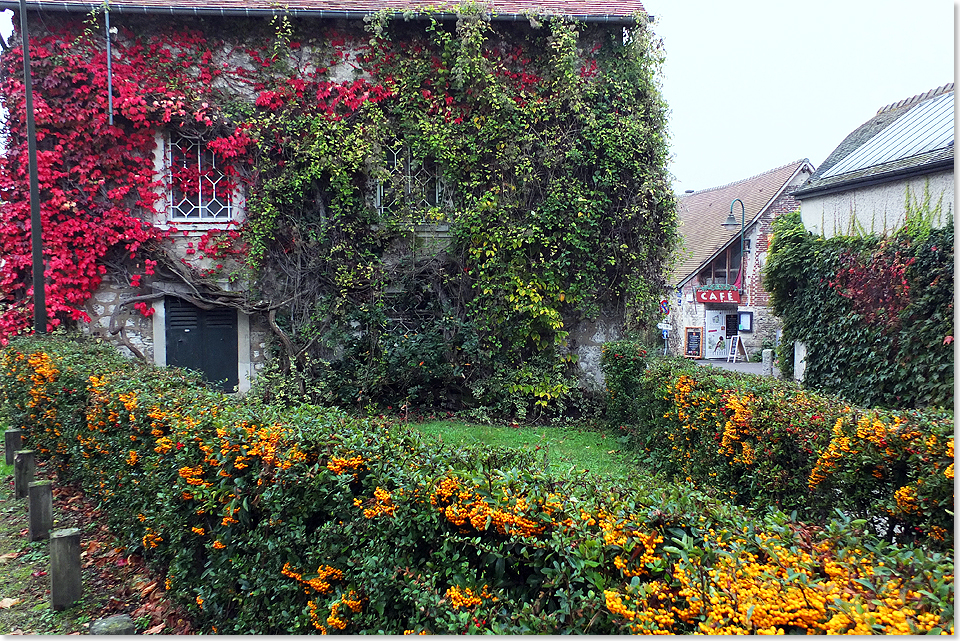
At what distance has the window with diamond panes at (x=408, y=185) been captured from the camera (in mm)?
10750

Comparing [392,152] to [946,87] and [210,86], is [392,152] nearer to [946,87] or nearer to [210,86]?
[210,86]

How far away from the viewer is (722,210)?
1236 inches

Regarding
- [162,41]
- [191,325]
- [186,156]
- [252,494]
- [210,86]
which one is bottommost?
[252,494]

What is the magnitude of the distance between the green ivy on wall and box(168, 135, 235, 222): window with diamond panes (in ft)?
30.6

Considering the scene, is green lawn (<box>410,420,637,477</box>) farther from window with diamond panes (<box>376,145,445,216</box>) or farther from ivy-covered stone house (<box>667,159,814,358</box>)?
ivy-covered stone house (<box>667,159,814,358</box>)

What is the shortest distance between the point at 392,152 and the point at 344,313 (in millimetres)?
2862

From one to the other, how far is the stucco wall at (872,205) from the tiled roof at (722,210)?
1407 cm

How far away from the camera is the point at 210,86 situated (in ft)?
34.2

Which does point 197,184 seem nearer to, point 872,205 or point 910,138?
point 872,205

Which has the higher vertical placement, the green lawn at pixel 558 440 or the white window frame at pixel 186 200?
the white window frame at pixel 186 200

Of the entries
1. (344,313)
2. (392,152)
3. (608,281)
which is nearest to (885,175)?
(608,281)

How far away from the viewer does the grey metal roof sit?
9727 mm

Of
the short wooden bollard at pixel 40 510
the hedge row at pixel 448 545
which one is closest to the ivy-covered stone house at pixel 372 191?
the short wooden bollard at pixel 40 510

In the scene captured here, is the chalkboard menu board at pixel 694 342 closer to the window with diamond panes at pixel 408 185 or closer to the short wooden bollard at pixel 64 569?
the window with diamond panes at pixel 408 185
